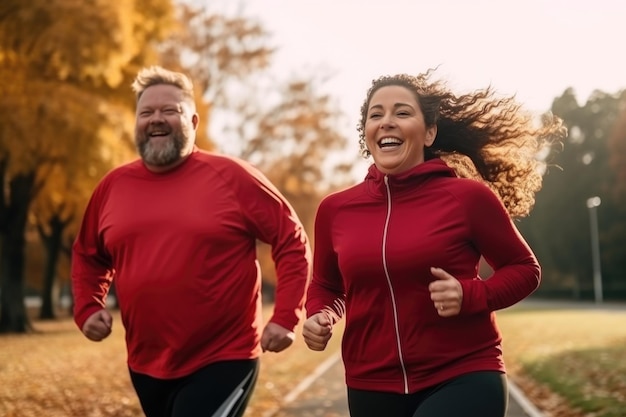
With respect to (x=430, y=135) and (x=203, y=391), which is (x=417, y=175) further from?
(x=203, y=391)

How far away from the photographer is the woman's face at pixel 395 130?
14.8 feet

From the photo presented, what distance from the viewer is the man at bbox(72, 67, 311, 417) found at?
5152 mm

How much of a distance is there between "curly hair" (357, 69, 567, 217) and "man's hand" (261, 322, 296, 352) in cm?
100

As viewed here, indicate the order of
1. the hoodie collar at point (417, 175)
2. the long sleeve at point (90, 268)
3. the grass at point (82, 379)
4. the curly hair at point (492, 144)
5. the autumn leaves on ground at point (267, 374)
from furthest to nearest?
the grass at point (82, 379)
the autumn leaves on ground at point (267, 374)
the long sleeve at point (90, 268)
the curly hair at point (492, 144)
the hoodie collar at point (417, 175)

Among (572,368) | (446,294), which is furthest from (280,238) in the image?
(572,368)

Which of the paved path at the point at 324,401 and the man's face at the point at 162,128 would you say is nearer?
the man's face at the point at 162,128

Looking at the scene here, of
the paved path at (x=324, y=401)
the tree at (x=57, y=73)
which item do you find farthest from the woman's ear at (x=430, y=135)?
the tree at (x=57, y=73)

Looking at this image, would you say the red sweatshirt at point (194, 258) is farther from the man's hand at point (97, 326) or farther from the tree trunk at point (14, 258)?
the tree trunk at point (14, 258)

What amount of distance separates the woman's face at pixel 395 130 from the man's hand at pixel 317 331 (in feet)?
2.35

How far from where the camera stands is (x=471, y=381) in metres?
4.22

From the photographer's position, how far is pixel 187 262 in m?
5.19

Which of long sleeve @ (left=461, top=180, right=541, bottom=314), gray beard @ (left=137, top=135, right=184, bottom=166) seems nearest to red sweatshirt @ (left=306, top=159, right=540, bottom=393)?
long sleeve @ (left=461, top=180, right=541, bottom=314)

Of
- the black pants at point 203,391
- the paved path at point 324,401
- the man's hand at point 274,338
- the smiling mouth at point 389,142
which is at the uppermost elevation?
the smiling mouth at point 389,142

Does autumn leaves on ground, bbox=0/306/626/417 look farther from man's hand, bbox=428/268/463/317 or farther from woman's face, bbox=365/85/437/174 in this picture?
man's hand, bbox=428/268/463/317
